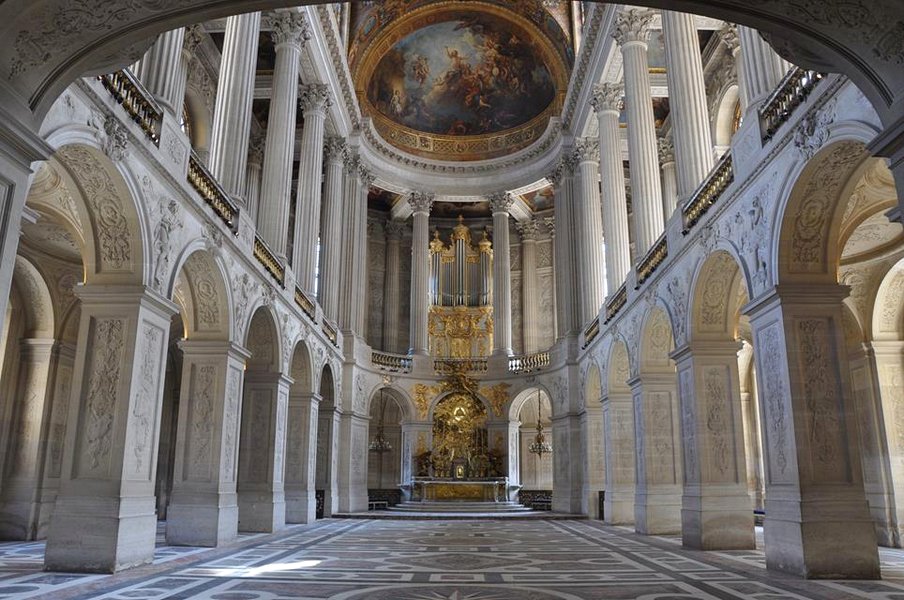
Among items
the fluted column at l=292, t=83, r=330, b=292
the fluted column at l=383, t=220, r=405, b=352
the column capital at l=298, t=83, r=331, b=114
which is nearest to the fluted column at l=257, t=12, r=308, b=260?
the fluted column at l=292, t=83, r=330, b=292

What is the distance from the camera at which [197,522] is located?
1277 centimetres

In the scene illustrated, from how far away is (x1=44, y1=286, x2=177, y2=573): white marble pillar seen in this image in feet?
30.3

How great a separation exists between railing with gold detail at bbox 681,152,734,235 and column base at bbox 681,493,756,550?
15.9 feet

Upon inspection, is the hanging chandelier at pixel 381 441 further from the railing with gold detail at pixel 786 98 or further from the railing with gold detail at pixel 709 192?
the railing with gold detail at pixel 786 98

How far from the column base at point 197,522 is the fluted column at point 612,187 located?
12.8 m

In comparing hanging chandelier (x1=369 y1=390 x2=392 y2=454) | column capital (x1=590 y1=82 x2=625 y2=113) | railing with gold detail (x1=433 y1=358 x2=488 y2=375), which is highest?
column capital (x1=590 y1=82 x2=625 y2=113)

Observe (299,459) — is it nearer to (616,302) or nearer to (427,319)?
(616,302)

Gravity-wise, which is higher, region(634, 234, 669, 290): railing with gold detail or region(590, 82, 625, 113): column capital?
region(590, 82, 625, 113): column capital

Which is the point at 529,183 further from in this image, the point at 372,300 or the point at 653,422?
the point at 653,422

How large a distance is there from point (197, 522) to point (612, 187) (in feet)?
49.6

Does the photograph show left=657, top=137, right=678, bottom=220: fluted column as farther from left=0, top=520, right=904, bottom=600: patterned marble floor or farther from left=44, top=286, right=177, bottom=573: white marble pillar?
left=44, top=286, right=177, bottom=573: white marble pillar

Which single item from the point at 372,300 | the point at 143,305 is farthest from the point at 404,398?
the point at 143,305

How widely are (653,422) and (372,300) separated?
775 inches

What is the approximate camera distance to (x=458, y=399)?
29.1 meters
